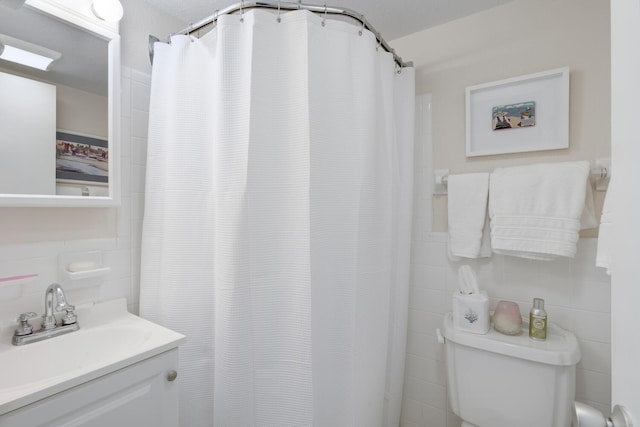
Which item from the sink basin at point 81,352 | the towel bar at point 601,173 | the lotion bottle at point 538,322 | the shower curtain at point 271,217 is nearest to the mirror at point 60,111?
the shower curtain at point 271,217

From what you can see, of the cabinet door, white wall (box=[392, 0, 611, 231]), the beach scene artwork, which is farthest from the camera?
the beach scene artwork

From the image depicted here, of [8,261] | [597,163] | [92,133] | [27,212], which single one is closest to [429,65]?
[597,163]

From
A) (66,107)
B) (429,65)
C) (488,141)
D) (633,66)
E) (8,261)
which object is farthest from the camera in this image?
(429,65)

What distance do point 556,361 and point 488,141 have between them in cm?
93

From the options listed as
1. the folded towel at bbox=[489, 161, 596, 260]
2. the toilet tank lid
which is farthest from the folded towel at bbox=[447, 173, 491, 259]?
the toilet tank lid

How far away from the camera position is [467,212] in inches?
55.0

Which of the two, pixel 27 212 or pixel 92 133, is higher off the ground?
pixel 92 133

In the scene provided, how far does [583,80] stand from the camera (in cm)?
124

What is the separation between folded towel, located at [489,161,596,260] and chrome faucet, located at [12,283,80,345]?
1.66 metres

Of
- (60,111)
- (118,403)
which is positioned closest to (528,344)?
(118,403)

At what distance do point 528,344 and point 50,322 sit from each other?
1.72m

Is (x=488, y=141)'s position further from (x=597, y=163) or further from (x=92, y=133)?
(x=92, y=133)

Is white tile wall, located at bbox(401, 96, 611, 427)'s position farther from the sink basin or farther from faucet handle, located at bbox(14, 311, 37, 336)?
faucet handle, located at bbox(14, 311, 37, 336)

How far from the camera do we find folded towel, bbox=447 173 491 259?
1366 millimetres
